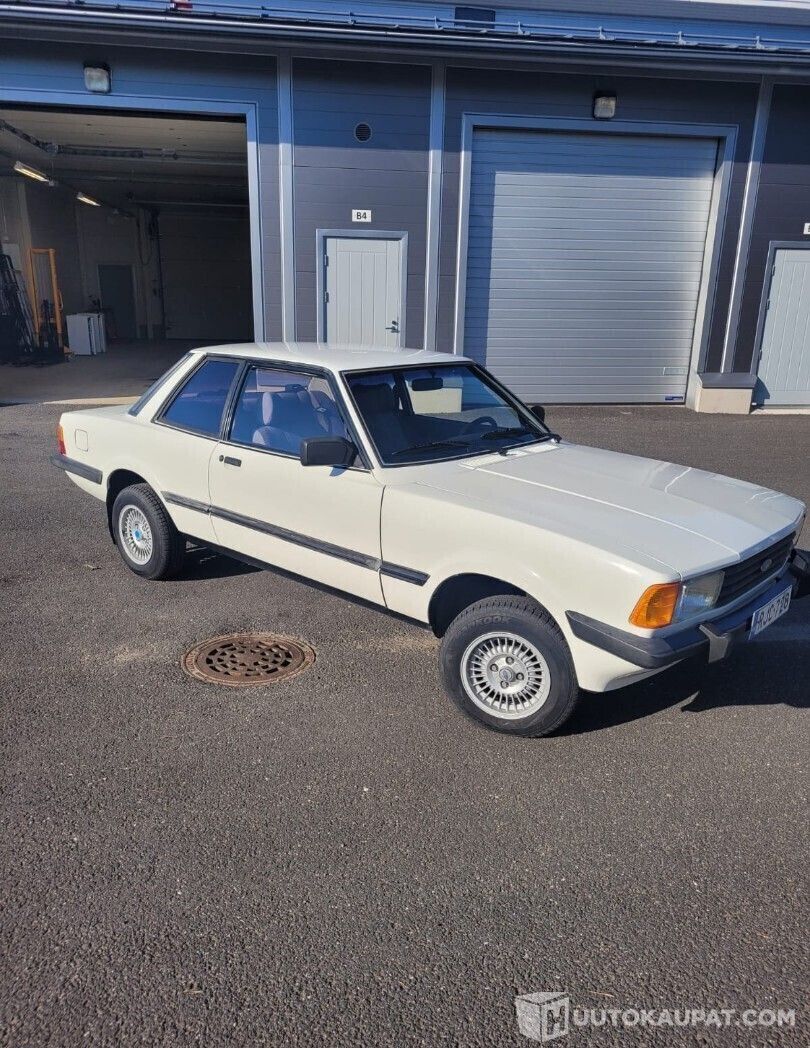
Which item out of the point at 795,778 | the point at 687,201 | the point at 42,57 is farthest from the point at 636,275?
the point at 795,778

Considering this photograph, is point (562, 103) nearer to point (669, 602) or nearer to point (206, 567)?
point (206, 567)

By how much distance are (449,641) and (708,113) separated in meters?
11.6

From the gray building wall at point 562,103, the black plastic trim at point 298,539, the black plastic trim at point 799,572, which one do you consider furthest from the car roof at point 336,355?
the gray building wall at point 562,103

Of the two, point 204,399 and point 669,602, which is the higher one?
point 204,399

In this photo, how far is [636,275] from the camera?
12953mm

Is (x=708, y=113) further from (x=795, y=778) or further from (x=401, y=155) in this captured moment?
(x=795, y=778)

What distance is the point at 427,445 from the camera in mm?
4262

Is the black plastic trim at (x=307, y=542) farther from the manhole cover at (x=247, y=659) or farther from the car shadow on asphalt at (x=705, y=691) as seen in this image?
the car shadow on asphalt at (x=705, y=691)

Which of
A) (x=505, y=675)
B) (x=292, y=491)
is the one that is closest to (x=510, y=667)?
(x=505, y=675)

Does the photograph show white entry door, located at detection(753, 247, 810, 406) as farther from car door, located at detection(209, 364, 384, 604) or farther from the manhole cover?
the manhole cover

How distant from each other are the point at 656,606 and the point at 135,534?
360 cm

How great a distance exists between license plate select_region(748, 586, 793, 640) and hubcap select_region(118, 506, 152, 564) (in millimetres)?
3595

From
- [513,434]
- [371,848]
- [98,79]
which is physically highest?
[98,79]

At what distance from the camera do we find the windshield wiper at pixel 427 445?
4137 mm
